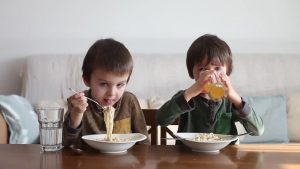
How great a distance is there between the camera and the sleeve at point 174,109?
1.24 m

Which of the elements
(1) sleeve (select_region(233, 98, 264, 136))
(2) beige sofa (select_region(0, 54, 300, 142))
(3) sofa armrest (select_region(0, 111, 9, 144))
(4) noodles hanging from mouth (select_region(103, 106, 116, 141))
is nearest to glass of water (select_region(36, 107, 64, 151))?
(4) noodles hanging from mouth (select_region(103, 106, 116, 141))

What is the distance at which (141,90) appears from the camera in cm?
257

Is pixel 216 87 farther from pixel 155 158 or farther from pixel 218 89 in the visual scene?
pixel 155 158

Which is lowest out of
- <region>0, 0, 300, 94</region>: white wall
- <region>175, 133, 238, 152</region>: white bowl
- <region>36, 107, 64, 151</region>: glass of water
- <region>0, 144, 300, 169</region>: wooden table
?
<region>0, 144, 300, 169</region>: wooden table

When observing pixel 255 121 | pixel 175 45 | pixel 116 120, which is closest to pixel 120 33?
pixel 175 45

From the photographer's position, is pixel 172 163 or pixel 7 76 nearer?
pixel 172 163

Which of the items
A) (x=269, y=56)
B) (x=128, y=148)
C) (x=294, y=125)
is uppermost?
(x=269, y=56)

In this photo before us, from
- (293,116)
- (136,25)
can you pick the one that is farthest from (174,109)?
(136,25)

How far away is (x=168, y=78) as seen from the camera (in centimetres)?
259

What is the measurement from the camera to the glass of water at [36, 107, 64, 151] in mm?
1072

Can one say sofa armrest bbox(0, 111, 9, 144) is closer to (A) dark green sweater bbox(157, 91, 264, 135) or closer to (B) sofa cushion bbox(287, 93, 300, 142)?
(A) dark green sweater bbox(157, 91, 264, 135)

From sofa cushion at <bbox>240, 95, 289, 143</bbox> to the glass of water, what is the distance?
1477 millimetres

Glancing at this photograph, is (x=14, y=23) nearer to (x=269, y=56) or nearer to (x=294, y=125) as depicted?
(x=269, y=56)

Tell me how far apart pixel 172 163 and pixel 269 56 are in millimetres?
1915
